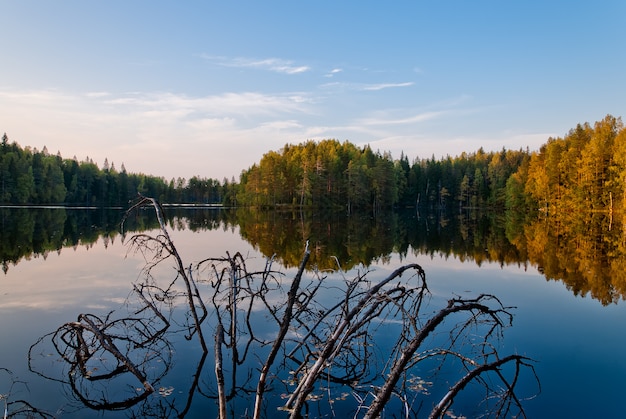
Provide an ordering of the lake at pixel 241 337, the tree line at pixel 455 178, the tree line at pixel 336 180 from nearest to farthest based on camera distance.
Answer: the lake at pixel 241 337, the tree line at pixel 455 178, the tree line at pixel 336 180

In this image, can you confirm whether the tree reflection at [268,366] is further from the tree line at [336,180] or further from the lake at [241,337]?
the tree line at [336,180]

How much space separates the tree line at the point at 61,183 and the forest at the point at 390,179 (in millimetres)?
248

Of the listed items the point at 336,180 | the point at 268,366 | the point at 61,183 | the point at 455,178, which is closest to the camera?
the point at 268,366

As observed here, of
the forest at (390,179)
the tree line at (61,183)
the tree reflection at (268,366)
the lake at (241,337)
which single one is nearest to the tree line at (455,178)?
the forest at (390,179)

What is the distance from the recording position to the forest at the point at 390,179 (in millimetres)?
62156

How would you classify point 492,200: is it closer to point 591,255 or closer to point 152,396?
point 591,255

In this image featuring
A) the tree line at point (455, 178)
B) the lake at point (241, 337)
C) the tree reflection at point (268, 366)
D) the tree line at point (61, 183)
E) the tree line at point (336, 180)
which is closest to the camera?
the tree reflection at point (268, 366)

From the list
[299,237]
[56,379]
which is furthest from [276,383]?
[299,237]

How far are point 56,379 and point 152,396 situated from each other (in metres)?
2.00

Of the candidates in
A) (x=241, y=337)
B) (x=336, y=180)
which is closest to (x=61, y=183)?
(x=336, y=180)

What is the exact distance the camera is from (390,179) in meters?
90.2

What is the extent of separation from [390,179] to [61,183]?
3081 inches

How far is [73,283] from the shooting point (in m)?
16.1

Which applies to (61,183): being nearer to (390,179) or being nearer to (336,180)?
(336,180)
